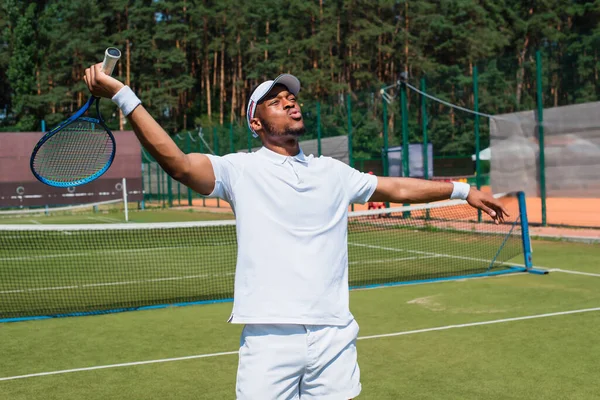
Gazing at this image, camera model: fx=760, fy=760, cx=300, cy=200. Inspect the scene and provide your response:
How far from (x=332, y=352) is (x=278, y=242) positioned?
1.58 ft

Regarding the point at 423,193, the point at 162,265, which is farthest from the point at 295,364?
the point at 162,265

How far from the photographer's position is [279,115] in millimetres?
3104

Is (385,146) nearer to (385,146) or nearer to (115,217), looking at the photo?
(385,146)

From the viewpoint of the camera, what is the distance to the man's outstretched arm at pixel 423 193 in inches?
135

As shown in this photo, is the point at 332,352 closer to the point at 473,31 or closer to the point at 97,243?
the point at 97,243

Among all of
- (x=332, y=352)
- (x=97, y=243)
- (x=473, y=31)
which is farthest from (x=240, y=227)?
(x=473, y=31)

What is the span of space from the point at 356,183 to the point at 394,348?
11.8 feet

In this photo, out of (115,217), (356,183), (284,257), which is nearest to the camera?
(284,257)

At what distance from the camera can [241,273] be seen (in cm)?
303

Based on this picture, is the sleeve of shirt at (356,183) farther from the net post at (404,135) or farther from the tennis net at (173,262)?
the net post at (404,135)

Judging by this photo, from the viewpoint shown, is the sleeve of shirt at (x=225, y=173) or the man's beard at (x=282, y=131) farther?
the man's beard at (x=282, y=131)

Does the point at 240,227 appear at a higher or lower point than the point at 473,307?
higher

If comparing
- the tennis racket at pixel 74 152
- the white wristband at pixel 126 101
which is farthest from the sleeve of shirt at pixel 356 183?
the tennis racket at pixel 74 152

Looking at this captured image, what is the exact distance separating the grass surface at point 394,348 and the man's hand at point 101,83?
315cm
